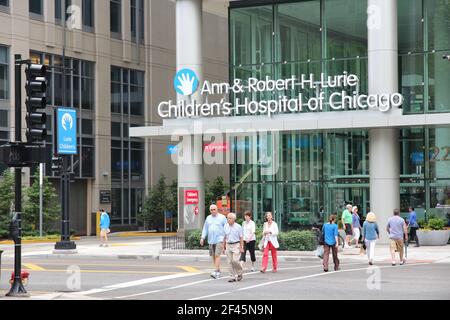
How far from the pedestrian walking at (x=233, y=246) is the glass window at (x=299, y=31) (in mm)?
21214

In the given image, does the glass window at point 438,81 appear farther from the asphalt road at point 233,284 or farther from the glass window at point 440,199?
the asphalt road at point 233,284

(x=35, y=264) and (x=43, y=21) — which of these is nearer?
(x=35, y=264)

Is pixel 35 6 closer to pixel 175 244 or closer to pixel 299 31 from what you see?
pixel 299 31

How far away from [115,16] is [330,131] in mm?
22966

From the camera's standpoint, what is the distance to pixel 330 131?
4241 cm

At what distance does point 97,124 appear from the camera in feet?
190

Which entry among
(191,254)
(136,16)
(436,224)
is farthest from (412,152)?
(136,16)

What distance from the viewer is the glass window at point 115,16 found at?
59.8 m

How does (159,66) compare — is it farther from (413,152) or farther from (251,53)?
(413,152)

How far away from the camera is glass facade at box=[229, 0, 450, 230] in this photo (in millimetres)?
40812

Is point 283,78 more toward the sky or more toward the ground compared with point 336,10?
more toward the ground

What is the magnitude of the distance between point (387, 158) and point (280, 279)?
56.7 feet
